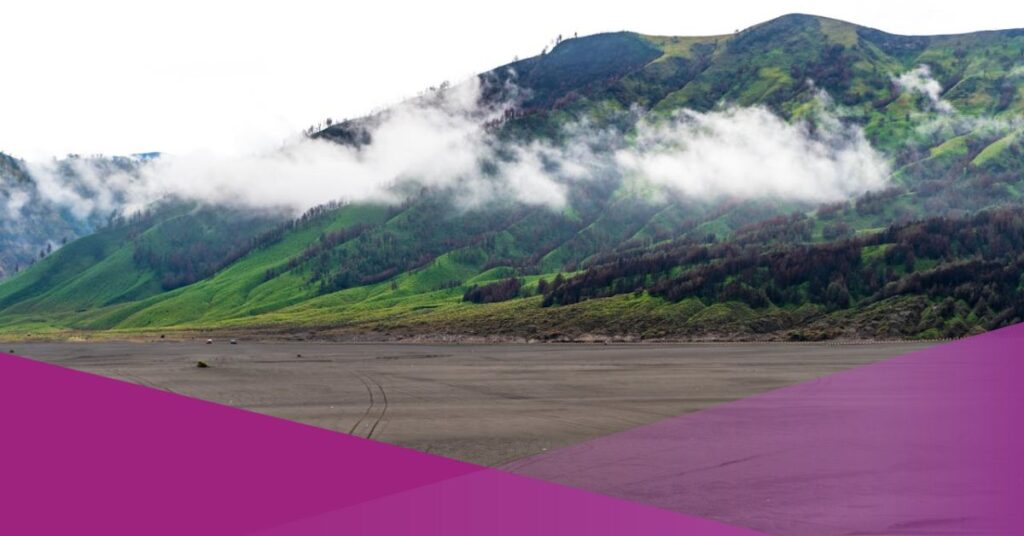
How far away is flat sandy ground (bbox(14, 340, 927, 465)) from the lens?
38.2 m

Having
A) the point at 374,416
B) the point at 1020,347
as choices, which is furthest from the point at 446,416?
Answer: the point at 1020,347

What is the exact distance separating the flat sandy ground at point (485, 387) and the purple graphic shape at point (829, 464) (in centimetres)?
363

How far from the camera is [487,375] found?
232 feet

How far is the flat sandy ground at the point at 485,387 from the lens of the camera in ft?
125

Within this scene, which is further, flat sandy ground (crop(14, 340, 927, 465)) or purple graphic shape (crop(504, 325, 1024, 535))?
flat sandy ground (crop(14, 340, 927, 465))

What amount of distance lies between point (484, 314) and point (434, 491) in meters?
163

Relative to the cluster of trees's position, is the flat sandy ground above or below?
above

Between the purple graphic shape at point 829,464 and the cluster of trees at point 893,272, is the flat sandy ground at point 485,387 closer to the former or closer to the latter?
the purple graphic shape at point 829,464

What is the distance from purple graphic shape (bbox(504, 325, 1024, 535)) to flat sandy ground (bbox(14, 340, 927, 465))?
363cm
